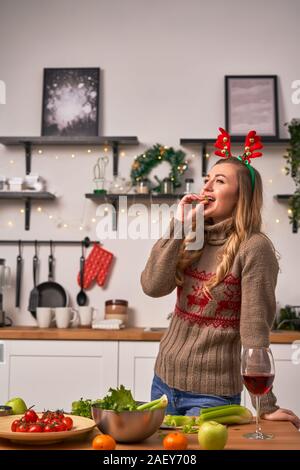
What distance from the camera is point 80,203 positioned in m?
4.40

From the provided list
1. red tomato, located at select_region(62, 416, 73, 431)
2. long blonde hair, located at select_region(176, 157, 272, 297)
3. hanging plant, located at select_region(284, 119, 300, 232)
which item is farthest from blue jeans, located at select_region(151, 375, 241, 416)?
hanging plant, located at select_region(284, 119, 300, 232)

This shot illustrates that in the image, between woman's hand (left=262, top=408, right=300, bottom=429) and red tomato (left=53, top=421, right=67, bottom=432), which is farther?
woman's hand (left=262, top=408, right=300, bottom=429)

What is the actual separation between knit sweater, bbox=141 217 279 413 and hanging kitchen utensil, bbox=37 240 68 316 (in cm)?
217

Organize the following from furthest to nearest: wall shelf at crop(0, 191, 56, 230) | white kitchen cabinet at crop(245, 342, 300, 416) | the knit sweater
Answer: wall shelf at crop(0, 191, 56, 230) < white kitchen cabinet at crop(245, 342, 300, 416) < the knit sweater

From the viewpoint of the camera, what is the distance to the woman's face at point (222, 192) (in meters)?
2.19

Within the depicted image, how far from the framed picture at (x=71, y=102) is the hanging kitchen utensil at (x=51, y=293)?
90 centimetres

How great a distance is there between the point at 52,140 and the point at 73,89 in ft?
1.40

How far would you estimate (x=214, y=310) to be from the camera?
2.08 meters

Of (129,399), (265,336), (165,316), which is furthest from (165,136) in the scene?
(129,399)

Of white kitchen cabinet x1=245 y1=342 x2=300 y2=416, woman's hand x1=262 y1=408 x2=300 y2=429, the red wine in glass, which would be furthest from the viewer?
white kitchen cabinet x1=245 y1=342 x2=300 y2=416

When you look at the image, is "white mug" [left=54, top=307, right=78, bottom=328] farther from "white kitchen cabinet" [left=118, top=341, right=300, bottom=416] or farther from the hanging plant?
the hanging plant

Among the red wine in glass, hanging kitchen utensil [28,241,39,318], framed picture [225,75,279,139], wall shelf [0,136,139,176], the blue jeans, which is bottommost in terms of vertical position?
the blue jeans

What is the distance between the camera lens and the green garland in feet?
14.2

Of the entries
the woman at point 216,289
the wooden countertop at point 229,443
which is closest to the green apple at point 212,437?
the wooden countertop at point 229,443
